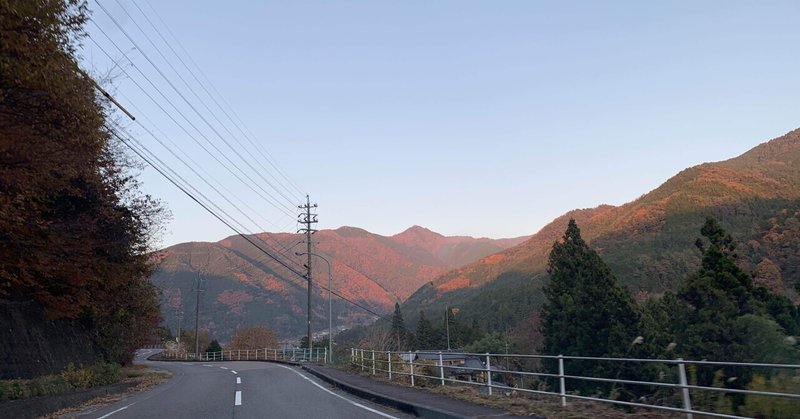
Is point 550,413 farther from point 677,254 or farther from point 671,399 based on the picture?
point 677,254

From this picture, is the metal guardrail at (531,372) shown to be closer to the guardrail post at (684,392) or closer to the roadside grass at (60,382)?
the guardrail post at (684,392)

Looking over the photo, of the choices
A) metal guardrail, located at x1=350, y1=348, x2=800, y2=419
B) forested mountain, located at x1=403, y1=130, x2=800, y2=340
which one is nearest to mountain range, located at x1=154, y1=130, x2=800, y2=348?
forested mountain, located at x1=403, y1=130, x2=800, y2=340

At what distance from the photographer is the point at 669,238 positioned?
338 ft

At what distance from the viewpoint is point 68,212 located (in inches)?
712

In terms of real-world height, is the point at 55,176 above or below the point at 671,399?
above

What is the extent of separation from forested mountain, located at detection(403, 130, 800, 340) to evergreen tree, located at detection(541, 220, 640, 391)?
40.0 ft

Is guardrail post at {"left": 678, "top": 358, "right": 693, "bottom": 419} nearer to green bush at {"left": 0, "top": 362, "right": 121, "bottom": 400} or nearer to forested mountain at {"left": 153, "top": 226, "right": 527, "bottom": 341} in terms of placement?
green bush at {"left": 0, "top": 362, "right": 121, "bottom": 400}

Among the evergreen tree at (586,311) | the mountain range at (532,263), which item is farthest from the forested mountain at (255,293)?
the evergreen tree at (586,311)

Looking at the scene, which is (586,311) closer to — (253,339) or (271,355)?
(271,355)

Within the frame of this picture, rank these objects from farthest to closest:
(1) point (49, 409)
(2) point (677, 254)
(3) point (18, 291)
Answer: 1. (2) point (677, 254)
2. (3) point (18, 291)
3. (1) point (49, 409)

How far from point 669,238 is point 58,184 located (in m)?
107

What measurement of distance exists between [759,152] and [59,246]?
184740 mm

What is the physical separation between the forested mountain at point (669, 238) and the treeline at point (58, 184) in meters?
50.1

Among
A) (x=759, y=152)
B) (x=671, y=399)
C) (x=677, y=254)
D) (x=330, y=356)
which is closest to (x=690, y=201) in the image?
(x=677, y=254)
